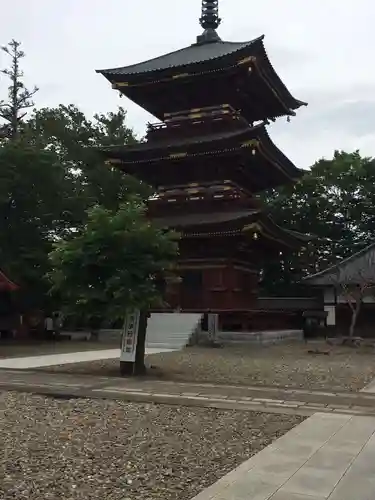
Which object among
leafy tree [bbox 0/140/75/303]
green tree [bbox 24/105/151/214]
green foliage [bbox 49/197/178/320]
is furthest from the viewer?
green tree [bbox 24/105/151/214]

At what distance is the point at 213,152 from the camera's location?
82.6 feet

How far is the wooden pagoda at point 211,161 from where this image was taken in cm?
2489

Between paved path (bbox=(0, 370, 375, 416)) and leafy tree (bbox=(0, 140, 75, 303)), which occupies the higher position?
leafy tree (bbox=(0, 140, 75, 303))

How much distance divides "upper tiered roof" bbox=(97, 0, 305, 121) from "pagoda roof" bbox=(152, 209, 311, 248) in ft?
17.9

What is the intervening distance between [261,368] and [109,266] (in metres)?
4.63

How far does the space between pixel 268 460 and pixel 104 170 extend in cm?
3027

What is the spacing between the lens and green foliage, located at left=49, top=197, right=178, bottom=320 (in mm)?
12664

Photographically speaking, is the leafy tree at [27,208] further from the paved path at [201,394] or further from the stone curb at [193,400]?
the stone curb at [193,400]

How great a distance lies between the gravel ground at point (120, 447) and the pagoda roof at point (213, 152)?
17110mm

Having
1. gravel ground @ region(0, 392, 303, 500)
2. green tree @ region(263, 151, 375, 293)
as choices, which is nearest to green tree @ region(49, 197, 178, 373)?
gravel ground @ region(0, 392, 303, 500)

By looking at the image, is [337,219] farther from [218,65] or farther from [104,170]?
[218,65]

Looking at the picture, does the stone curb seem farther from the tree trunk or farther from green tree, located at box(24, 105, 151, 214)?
green tree, located at box(24, 105, 151, 214)

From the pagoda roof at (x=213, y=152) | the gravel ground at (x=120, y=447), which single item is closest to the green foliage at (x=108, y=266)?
the gravel ground at (x=120, y=447)

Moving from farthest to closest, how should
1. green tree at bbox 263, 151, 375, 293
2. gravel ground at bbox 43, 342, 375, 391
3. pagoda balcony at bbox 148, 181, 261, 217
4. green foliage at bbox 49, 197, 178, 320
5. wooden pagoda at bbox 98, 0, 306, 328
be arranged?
green tree at bbox 263, 151, 375, 293 → pagoda balcony at bbox 148, 181, 261, 217 → wooden pagoda at bbox 98, 0, 306, 328 → green foliage at bbox 49, 197, 178, 320 → gravel ground at bbox 43, 342, 375, 391
